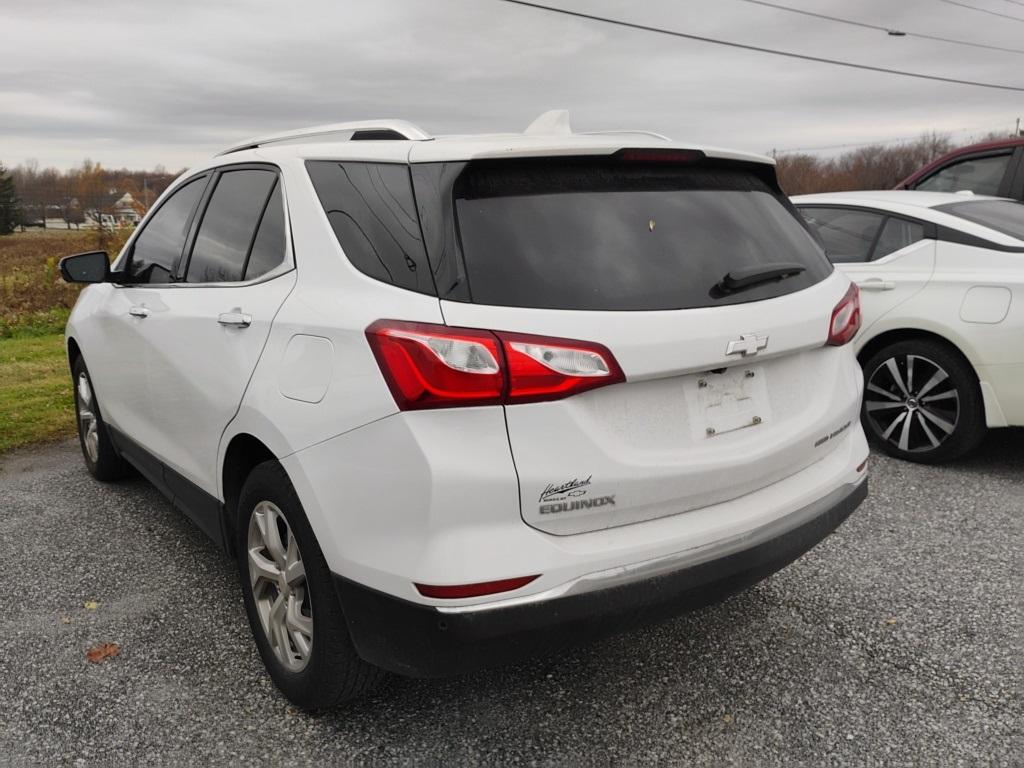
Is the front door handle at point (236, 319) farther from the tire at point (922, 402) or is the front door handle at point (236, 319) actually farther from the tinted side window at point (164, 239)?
the tire at point (922, 402)

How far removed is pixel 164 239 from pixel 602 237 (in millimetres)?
2411

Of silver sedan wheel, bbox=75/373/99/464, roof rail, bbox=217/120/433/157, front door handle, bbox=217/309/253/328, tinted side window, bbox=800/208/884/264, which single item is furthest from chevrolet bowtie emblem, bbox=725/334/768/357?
silver sedan wheel, bbox=75/373/99/464

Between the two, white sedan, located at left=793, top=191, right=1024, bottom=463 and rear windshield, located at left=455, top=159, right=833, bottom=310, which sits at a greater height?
rear windshield, located at left=455, top=159, right=833, bottom=310

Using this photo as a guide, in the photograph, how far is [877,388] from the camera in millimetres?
5414

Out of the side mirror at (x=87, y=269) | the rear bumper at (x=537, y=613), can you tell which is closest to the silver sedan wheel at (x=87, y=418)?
the side mirror at (x=87, y=269)

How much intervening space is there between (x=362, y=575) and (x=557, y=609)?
0.51m

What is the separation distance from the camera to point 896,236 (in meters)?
5.59

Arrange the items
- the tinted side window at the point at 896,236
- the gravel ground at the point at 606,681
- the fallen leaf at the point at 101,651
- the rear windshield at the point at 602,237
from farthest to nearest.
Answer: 1. the tinted side window at the point at 896,236
2. the fallen leaf at the point at 101,651
3. the gravel ground at the point at 606,681
4. the rear windshield at the point at 602,237

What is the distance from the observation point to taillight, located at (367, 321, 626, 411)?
2076 millimetres

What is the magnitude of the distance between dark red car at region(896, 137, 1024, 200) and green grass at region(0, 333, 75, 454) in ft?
25.3

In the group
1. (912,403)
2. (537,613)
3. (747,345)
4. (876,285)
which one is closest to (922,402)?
(912,403)

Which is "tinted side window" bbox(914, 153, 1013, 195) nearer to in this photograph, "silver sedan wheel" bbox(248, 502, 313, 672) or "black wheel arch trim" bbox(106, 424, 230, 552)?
"black wheel arch trim" bbox(106, 424, 230, 552)

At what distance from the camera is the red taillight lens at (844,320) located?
9.11ft

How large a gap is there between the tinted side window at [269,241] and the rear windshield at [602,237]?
0.80 m
